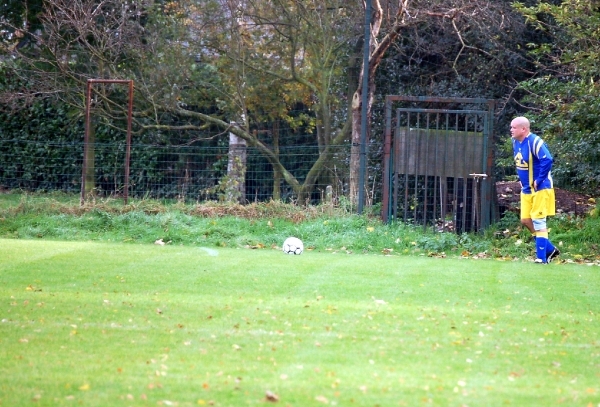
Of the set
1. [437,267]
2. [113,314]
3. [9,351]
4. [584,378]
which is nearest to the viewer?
[584,378]

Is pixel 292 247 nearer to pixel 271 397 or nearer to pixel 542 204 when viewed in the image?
pixel 542 204

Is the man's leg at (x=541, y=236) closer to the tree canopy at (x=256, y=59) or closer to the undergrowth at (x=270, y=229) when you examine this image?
the undergrowth at (x=270, y=229)

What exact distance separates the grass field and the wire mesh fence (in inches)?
381

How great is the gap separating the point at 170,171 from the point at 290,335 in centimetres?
1495

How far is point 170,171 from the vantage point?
20797 millimetres

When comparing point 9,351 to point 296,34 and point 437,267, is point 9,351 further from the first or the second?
point 296,34

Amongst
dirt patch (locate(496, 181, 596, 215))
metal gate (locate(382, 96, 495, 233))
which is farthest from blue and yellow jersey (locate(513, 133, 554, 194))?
dirt patch (locate(496, 181, 596, 215))

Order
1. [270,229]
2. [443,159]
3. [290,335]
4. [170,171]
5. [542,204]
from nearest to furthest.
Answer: [290,335] < [542,204] < [270,229] < [443,159] < [170,171]

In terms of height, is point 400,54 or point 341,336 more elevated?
point 400,54

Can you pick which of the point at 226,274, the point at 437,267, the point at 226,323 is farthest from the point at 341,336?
the point at 437,267

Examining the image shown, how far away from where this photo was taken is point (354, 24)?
2112 centimetres

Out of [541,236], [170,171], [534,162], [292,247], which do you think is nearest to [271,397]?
[292,247]

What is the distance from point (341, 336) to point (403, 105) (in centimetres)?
1533

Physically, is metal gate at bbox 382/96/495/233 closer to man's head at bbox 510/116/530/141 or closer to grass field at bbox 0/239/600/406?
man's head at bbox 510/116/530/141
